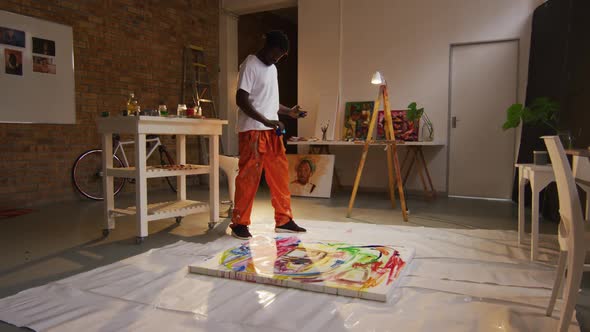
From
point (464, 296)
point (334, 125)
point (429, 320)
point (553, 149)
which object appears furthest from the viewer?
point (334, 125)

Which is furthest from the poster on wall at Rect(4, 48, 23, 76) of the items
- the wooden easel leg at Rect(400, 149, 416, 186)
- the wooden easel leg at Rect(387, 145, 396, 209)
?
the wooden easel leg at Rect(400, 149, 416, 186)

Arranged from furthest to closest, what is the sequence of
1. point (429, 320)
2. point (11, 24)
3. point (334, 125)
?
1. point (334, 125)
2. point (11, 24)
3. point (429, 320)

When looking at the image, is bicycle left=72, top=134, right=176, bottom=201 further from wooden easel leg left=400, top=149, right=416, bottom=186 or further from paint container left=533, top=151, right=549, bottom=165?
paint container left=533, top=151, right=549, bottom=165

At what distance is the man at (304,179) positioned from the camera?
19.8 feet

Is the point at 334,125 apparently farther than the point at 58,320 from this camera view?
Yes

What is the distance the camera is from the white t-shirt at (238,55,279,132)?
326 cm

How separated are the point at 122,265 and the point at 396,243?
197 cm

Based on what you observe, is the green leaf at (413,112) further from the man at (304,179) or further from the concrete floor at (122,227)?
the man at (304,179)

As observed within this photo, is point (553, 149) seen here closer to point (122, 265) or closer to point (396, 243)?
point (396, 243)

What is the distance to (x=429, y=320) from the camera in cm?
181

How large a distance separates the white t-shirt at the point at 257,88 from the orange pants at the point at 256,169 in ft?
0.26

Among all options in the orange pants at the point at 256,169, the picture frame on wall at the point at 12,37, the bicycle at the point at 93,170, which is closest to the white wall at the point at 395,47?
the bicycle at the point at 93,170

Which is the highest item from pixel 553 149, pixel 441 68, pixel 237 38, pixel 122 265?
pixel 237 38

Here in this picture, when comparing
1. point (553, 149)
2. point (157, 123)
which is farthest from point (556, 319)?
point (157, 123)
